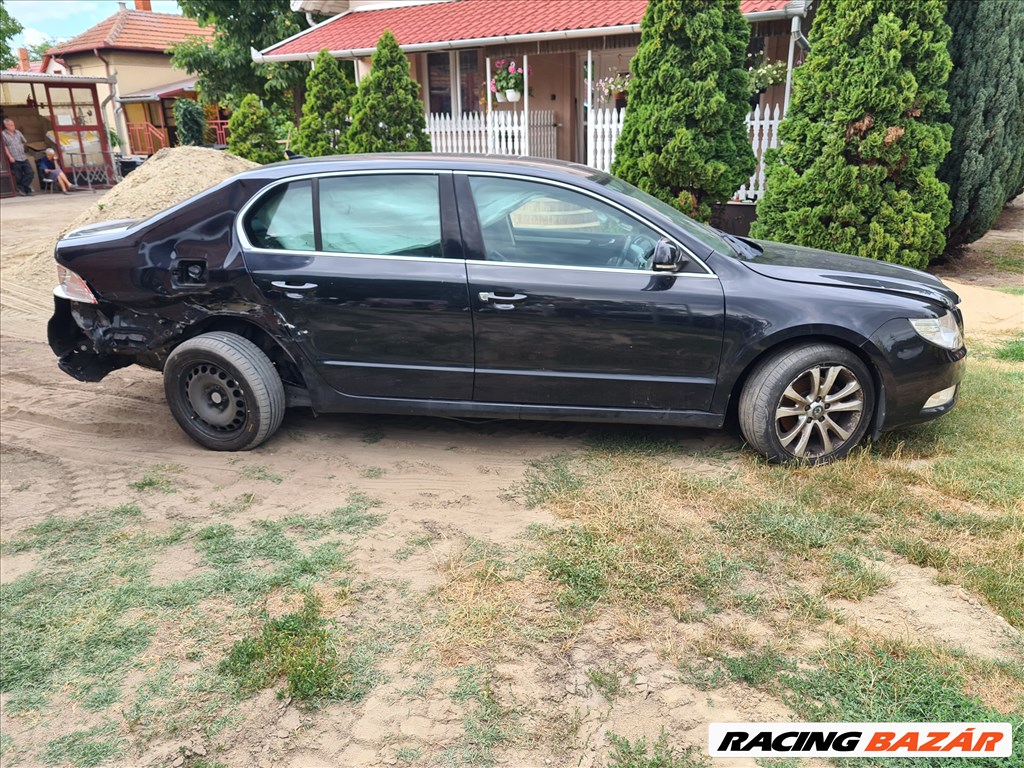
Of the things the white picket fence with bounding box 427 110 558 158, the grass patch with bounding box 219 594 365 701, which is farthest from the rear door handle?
the white picket fence with bounding box 427 110 558 158

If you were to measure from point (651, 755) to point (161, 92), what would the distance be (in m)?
37.2

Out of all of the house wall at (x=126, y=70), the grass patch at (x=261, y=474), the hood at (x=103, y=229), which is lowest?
the grass patch at (x=261, y=474)

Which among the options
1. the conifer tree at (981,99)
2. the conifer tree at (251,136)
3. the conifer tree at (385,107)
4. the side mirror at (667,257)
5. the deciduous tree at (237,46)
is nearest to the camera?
the side mirror at (667,257)

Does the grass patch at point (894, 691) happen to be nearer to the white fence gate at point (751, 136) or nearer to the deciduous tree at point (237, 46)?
the white fence gate at point (751, 136)

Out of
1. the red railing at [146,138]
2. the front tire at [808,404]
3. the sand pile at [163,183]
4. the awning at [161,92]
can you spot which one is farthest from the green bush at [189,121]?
the front tire at [808,404]

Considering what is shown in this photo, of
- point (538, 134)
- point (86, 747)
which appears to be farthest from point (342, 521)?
point (538, 134)

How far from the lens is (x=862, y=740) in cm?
253

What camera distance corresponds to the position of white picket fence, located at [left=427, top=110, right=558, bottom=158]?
14125 mm

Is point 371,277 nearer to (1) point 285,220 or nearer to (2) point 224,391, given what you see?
(1) point 285,220

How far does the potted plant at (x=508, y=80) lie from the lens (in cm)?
1432

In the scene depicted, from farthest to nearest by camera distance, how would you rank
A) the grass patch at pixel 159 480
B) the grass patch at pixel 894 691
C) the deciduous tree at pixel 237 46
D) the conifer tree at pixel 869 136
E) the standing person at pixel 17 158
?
the deciduous tree at pixel 237 46 → the standing person at pixel 17 158 → the conifer tree at pixel 869 136 → the grass patch at pixel 159 480 → the grass patch at pixel 894 691

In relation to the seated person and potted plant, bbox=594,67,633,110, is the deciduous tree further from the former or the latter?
potted plant, bbox=594,67,633,110

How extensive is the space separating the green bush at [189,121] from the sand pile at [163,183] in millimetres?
14652

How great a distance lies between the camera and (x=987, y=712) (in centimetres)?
261
